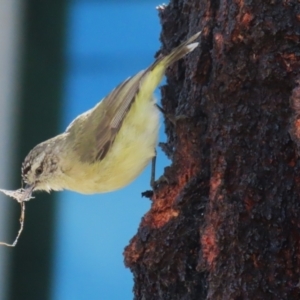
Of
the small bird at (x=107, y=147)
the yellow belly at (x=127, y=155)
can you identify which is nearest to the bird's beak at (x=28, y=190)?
the small bird at (x=107, y=147)

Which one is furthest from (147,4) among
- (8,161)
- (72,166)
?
(72,166)

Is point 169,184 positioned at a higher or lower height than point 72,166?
lower

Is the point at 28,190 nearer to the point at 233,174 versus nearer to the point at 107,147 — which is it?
the point at 107,147

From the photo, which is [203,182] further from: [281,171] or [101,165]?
[101,165]

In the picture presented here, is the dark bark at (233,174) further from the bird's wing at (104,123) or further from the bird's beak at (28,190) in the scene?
the bird's beak at (28,190)

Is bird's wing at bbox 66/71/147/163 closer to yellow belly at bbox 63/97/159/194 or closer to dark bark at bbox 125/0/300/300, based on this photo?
yellow belly at bbox 63/97/159/194

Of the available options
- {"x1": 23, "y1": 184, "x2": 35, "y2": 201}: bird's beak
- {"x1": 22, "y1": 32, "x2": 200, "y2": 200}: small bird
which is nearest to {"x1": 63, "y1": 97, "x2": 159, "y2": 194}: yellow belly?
{"x1": 22, "y1": 32, "x2": 200, "y2": 200}: small bird

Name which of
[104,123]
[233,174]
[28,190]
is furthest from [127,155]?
[233,174]
